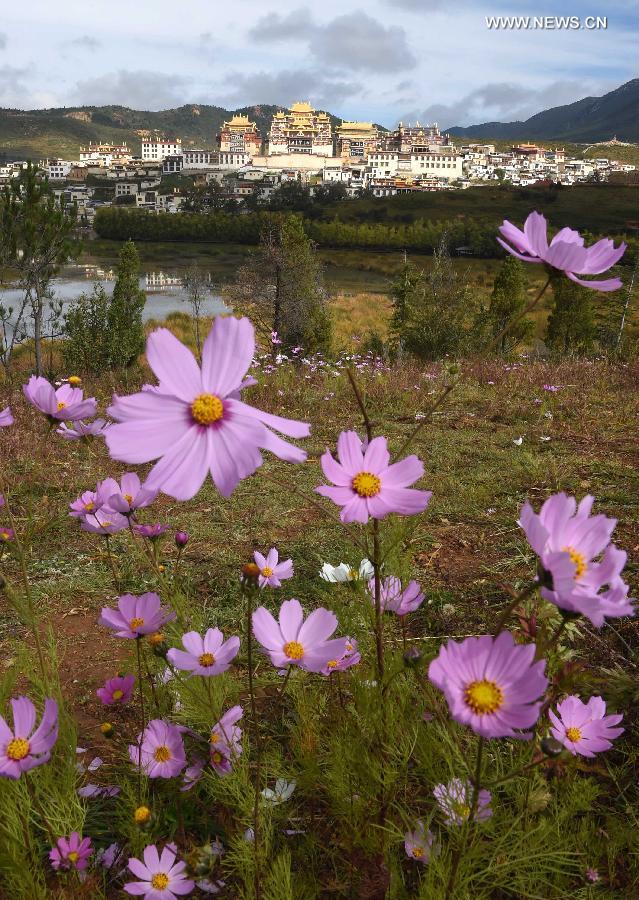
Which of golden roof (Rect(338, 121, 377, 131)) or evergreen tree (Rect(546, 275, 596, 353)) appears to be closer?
evergreen tree (Rect(546, 275, 596, 353))

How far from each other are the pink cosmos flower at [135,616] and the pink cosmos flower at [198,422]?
0.45m

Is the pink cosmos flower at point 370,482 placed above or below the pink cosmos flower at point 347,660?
above

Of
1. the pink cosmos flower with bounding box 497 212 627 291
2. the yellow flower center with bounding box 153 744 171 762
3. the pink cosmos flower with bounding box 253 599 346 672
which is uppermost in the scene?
the pink cosmos flower with bounding box 497 212 627 291

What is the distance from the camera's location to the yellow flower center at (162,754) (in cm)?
99

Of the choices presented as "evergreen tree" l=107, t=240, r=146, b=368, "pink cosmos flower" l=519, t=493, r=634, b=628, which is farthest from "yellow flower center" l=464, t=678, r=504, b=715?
"evergreen tree" l=107, t=240, r=146, b=368

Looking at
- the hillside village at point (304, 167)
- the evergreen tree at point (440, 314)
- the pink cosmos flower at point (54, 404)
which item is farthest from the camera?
the hillside village at point (304, 167)

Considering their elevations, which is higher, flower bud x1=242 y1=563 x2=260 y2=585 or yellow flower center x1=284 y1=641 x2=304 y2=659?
flower bud x1=242 y1=563 x2=260 y2=585

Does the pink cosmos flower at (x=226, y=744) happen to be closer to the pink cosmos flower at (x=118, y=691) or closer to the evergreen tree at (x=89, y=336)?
the pink cosmos flower at (x=118, y=691)

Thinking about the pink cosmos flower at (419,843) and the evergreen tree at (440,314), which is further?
the evergreen tree at (440,314)

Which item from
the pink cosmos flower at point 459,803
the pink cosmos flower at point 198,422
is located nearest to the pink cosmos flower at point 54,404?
the pink cosmos flower at point 198,422

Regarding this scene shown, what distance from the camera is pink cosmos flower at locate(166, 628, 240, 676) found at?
2.86 feet

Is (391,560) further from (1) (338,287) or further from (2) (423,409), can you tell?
(1) (338,287)

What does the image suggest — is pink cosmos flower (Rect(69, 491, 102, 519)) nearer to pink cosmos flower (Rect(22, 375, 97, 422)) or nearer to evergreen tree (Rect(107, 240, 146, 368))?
pink cosmos flower (Rect(22, 375, 97, 422))

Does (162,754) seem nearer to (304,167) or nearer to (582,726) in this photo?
(582,726)
